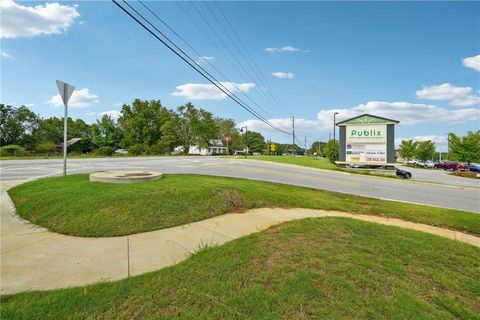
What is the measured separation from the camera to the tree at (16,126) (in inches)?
2061

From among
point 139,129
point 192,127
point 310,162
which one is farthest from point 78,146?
point 310,162

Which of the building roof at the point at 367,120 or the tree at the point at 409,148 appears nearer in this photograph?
the building roof at the point at 367,120

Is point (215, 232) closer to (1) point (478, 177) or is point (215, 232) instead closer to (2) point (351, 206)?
(2) point (351, 206)

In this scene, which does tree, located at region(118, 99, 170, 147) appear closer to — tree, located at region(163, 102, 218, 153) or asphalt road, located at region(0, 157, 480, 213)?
tree, located at region(163, 102, 218, 153)

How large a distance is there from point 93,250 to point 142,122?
6511cm

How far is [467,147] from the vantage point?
122 ft

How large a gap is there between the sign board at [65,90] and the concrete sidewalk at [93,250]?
431cm

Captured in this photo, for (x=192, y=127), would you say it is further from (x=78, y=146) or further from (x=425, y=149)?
(x=425, y=149)

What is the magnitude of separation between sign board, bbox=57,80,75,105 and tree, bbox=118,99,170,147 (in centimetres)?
5649

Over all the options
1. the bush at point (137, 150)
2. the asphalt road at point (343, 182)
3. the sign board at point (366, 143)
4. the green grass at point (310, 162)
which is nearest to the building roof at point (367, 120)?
the sign board at point (366, 143)

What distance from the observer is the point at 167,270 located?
3369mm

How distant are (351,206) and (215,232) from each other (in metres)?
5.16

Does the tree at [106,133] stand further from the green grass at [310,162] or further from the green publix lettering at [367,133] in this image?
the green publix lettering at [367,133]

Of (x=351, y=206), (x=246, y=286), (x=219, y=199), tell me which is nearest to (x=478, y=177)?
(x=351, y=206)
